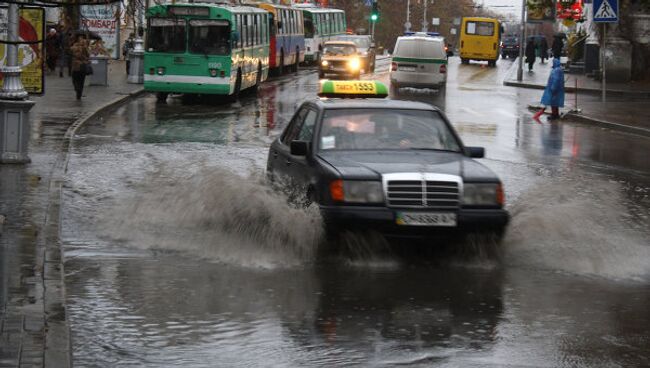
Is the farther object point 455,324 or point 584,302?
point 584,302

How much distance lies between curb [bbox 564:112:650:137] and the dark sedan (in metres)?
16.8

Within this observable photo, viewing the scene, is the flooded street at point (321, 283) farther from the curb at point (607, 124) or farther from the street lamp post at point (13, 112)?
the curb at point (607, 124)

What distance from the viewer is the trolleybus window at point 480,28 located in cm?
7669

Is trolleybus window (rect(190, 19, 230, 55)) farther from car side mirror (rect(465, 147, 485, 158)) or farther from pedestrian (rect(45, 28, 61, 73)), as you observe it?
car side mirror (rect(465, 147, 485, 158))

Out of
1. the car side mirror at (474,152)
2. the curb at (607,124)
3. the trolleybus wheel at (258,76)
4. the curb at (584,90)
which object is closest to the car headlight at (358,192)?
the car side mirror at (474,152)

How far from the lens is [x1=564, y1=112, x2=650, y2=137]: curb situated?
28375 millimetres

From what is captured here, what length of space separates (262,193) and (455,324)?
3.87 m

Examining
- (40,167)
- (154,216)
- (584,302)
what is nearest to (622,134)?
(40,167)

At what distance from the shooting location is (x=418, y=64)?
4050cm

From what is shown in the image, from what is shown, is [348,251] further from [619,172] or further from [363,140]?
[619,172]

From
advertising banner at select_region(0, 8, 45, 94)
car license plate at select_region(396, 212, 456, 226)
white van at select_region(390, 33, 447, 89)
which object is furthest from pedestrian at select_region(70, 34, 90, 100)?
car license plate at select_region(396, 212, 456, 226)

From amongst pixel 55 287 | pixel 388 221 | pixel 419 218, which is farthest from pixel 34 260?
pixel 419 218

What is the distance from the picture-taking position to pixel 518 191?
55.7 feet

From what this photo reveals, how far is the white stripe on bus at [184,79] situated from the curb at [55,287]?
16366mm
